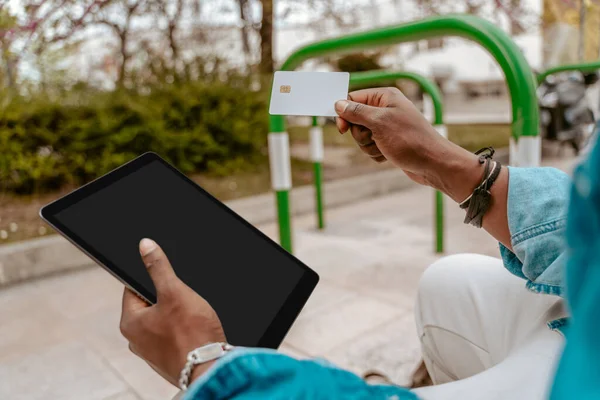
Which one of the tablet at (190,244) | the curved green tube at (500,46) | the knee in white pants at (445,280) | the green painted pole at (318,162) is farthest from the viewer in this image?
the green painted pole at (318,162)

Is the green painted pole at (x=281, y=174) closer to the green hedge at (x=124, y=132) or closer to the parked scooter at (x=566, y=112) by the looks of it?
the green hedge at (x=124, y=132)

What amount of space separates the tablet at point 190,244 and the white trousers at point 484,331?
0.89 ft

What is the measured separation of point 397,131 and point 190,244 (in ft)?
1.41

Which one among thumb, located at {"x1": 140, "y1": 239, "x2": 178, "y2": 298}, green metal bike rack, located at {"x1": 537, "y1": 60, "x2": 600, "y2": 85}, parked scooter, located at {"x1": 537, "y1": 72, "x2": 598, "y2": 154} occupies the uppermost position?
green metal bike rack, located at {"x1": 537, "y1": 60, "x2": 600, "y2": 85}

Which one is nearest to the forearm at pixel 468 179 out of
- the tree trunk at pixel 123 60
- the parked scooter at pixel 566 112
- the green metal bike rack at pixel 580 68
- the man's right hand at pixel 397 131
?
the man's right hand at pixel 397 131

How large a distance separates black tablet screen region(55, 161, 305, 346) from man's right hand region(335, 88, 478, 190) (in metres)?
0.28

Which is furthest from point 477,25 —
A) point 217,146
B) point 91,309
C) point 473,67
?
point 473,67

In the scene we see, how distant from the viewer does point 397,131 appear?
95cm

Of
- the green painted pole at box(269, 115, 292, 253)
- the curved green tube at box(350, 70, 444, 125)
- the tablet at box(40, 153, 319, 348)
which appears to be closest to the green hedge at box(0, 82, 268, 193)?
the curved green tube at box(350, 70, 444, 125)

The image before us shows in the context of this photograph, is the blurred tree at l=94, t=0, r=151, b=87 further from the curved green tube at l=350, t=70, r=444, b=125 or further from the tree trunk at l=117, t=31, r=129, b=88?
the curved green tube at l=350, t=70, r=444, b=125

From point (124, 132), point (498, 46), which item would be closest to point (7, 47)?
point (124, 132)

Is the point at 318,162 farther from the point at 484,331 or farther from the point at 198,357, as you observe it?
the point at 198,357

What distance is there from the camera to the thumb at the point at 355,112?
2.97 feet

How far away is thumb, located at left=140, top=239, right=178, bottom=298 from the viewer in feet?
2.12
